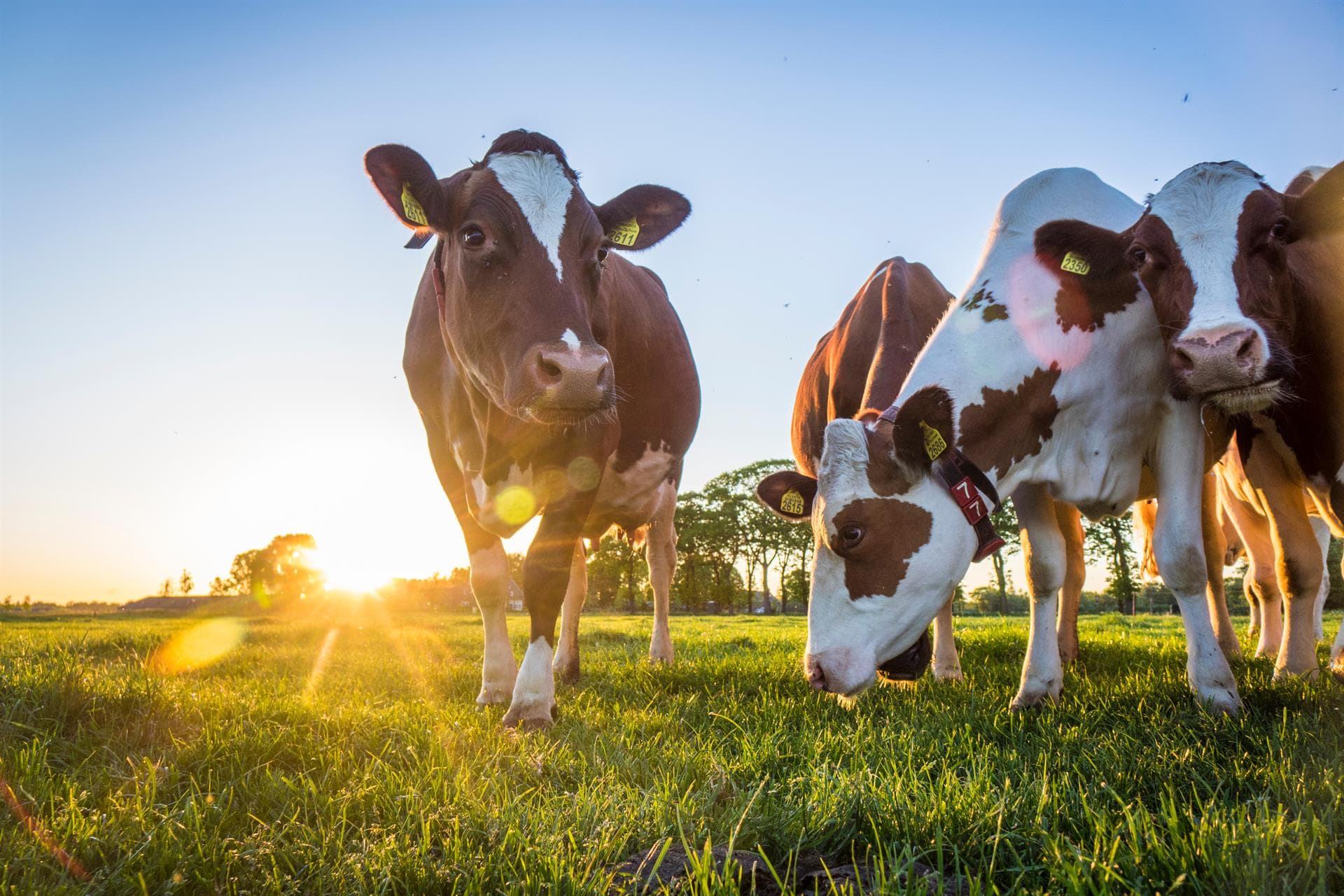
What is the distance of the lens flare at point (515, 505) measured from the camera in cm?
512

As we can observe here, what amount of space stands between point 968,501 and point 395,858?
10.0 feet

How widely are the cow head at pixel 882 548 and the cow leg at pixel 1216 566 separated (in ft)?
10.1

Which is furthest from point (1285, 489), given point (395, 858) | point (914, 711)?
point (395, 858)

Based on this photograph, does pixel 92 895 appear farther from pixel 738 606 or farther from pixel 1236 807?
pixel 738 606

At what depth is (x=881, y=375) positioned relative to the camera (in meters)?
5.25

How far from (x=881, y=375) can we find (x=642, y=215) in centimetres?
176

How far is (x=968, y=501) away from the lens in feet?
13.6

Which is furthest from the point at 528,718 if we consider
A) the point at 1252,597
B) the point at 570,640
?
the point at 1252,597

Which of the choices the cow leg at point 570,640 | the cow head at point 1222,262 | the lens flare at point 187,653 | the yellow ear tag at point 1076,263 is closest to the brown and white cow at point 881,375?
the yellow ear tag at point 1076,263

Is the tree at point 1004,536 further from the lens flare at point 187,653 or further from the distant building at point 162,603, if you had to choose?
the distant building at point 162,603

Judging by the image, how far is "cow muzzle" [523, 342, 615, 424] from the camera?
12.6ft

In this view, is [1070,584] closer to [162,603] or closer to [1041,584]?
[1041,584]

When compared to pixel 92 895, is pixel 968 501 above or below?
above

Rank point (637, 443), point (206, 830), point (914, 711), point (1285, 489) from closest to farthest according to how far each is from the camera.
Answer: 1. point (206, 830)
2. point (914, 711)
3. point (1285, 489)
4. point (637, 443)
